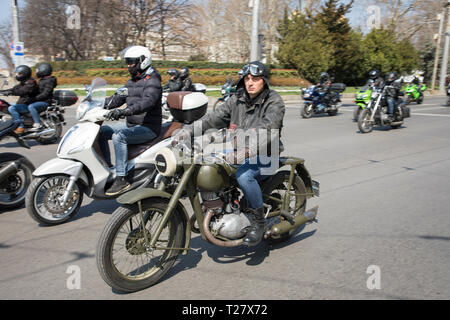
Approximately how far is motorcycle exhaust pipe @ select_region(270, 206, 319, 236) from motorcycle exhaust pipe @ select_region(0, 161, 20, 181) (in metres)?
3.34

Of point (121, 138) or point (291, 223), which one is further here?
point (121, 138)

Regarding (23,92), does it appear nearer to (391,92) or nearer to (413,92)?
(391,92)

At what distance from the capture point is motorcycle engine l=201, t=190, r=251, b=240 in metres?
3.36

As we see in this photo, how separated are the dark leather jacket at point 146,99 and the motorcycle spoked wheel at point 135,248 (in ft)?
6.96

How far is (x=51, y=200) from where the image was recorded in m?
4.58

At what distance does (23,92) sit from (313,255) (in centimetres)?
758

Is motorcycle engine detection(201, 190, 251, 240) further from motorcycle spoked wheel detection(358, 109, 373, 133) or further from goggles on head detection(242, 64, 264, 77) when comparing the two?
motorcycle spoked wheel detection(358, 109, 373, 133)

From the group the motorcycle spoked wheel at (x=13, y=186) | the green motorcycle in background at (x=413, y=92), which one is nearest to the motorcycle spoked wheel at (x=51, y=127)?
the motorcycle spoked wheel at (x=13, y=186)

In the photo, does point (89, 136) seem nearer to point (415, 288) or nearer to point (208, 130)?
point (208, 130)

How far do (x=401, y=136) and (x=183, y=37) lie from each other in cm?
2737

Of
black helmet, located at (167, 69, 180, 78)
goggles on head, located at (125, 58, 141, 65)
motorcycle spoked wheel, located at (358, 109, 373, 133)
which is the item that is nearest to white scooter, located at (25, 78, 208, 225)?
goggles on head, located at (125, 58, 141, 65)

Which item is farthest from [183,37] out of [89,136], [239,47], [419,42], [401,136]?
[419,42]

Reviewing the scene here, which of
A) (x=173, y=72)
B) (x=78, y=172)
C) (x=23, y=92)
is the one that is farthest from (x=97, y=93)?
(x=173, y=72)

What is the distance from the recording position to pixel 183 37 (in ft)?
114
